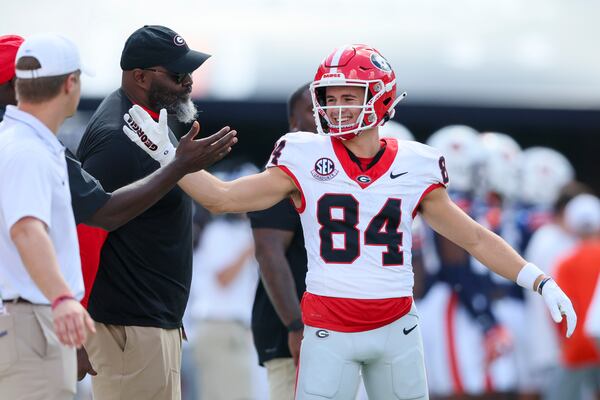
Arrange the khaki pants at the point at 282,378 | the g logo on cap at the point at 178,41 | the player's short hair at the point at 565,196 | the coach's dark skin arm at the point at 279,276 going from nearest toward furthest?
the g logo on cap at the point at 178,41
the coach's dark skin arm at the point at 279,276
the khaki pants at the point at 282,378
the player's short hair at the point at 565,196

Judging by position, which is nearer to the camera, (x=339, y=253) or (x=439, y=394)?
(x=339, y=253)

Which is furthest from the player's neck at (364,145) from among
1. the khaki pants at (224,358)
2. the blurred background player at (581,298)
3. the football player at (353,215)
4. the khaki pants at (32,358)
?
the khaki pants at (224,358)

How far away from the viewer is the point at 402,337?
15.7 ft

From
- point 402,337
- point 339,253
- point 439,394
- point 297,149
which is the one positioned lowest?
point 439,394

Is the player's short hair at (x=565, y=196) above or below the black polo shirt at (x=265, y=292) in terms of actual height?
below

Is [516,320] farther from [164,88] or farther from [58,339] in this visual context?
[58,339]

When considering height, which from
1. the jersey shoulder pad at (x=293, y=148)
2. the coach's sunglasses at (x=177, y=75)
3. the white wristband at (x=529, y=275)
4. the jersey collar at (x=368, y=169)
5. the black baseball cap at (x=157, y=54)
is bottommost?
the white wristband at (x=529, y=275)

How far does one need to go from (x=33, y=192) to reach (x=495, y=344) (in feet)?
18.7

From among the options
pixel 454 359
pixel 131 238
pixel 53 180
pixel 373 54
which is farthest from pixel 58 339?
pixel 454 359

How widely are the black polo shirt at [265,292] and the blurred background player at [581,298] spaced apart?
3.38 m

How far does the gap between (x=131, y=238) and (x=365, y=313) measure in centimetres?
108

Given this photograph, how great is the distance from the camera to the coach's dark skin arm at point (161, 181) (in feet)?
14.9

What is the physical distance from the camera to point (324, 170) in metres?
4.79

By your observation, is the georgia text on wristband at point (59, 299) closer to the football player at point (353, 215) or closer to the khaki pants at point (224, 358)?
the football player at point (353, 215)
